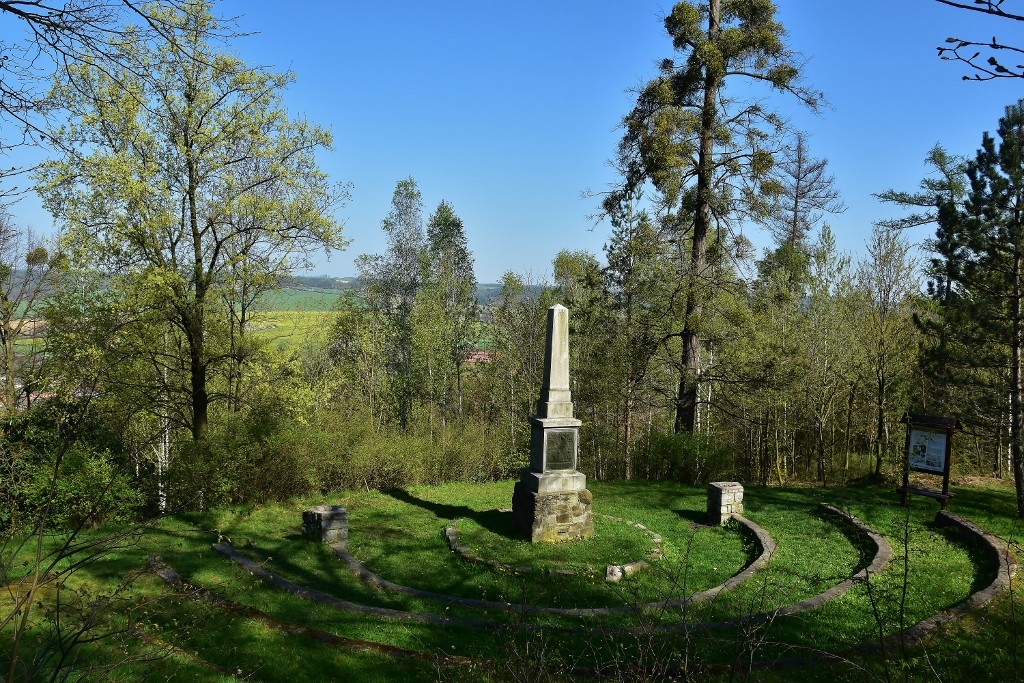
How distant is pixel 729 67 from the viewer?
1498 cm

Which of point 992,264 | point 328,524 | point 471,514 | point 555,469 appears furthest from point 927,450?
point 328,524

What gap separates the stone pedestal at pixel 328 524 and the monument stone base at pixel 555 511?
126 inches

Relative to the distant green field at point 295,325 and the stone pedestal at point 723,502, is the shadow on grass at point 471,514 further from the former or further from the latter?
the distant green field at point 295,325

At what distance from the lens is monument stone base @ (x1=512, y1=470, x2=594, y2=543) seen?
34.0ft

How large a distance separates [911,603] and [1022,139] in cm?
812

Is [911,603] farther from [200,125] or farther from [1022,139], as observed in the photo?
[200,125]

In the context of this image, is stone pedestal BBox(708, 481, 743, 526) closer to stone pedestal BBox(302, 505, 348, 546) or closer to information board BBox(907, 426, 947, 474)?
information board BBox(907, 426, 947, 474)

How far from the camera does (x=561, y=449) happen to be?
10617 millimetres

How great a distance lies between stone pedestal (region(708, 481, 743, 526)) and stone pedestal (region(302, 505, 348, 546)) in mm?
7005

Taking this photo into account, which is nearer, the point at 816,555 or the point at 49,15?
the point at 49,15

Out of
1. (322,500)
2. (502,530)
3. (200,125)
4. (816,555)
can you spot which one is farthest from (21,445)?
(816,555)

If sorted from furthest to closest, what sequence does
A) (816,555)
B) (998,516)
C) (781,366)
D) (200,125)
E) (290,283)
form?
(781,366) < (290,283) < (200,125) < (998,516) < (816,555)

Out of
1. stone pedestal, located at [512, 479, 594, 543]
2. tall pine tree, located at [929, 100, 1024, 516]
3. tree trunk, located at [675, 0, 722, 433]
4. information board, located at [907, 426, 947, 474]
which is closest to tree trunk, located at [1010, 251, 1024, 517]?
tall pine tree, located at [929, 100, 1024, 516]

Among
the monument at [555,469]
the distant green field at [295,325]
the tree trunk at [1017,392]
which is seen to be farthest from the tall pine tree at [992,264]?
the distant green field at [295,325]
